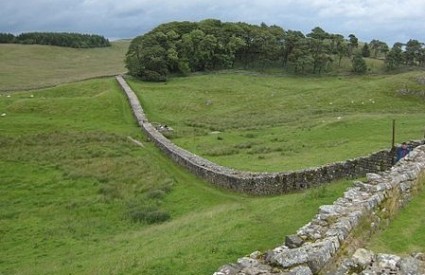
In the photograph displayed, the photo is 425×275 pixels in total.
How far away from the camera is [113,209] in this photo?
29766 millimetres

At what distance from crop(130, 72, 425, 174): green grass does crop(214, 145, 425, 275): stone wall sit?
14.4 metres

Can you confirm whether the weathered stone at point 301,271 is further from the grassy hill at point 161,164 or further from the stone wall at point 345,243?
the grassy hill at point 161,164

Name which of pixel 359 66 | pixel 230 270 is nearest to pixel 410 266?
pixel 230 270

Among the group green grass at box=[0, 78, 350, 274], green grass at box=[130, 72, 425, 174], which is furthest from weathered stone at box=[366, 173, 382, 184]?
green grass at box=[130, 72, 425, 174]

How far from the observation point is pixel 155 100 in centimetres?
7100

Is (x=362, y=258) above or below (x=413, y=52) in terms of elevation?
below

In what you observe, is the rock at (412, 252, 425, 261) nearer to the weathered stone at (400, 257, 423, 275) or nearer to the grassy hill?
the weathered stone at (400, 257, 423, 275)

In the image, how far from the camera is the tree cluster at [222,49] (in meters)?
92.5

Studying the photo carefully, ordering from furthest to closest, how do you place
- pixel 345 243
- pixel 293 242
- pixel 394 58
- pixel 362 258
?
pixel 394 58, pixel 345 243, pixel 293 242, pixel 362 258

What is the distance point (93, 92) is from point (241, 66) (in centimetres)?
3983

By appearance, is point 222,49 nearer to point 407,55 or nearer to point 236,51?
point 236,51

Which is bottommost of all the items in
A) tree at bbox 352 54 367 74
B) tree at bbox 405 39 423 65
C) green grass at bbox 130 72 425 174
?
green grass at bbox 130 72 425 174

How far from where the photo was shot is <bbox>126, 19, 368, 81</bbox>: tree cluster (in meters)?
92.5

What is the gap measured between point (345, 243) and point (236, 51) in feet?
314
